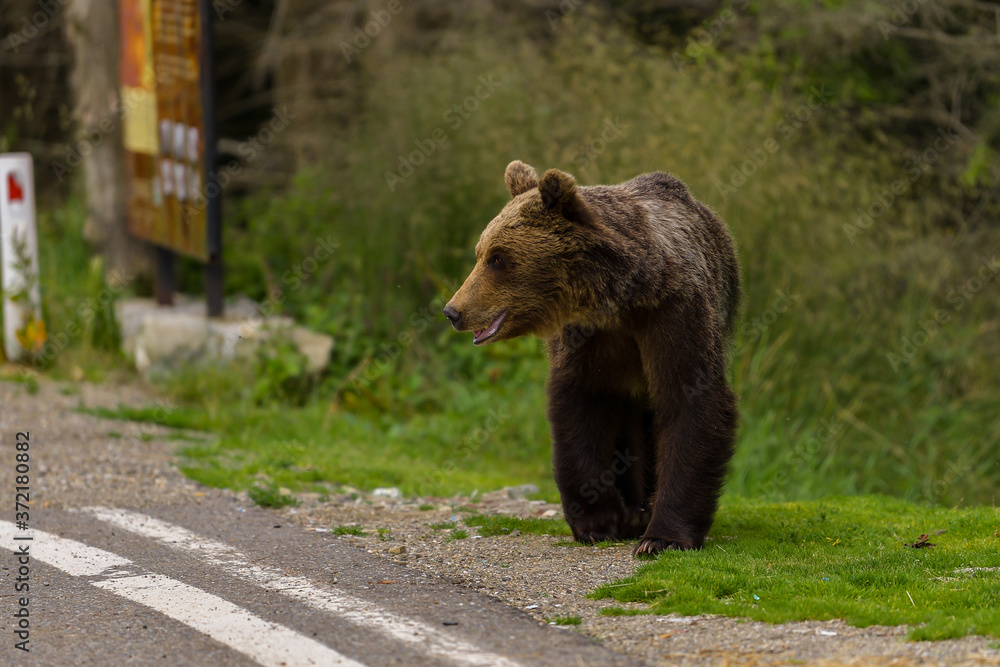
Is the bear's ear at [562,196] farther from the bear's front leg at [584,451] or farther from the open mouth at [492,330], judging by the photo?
the bear's front leg at [584,451]

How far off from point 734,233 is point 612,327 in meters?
4.24

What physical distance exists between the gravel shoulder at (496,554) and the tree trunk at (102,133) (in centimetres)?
281

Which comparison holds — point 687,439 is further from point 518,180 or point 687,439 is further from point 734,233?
point 734,233

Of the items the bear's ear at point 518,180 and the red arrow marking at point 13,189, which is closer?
the bear's ear at point 518,180

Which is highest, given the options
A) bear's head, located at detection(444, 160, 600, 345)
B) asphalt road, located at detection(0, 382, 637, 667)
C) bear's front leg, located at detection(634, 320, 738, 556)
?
bear's head, located at detection(444, 160, 600, 345)

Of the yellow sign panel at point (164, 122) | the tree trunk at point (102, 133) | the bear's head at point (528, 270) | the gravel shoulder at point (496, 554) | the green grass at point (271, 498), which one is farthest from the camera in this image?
the tree trunk at point (102, 133)

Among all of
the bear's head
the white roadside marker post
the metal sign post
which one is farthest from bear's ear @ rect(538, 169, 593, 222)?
the white roadside marker post

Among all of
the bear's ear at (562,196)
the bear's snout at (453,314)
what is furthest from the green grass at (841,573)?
the bear's ear at (562,196)

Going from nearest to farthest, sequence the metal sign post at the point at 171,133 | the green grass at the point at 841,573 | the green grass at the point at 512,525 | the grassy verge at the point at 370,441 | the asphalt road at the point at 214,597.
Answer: the asphalt road at the point at 214,597 → the green grass at the point at 841,573 → the green grass at the point at 512,525 → the grassy verge at the point at 370,441 → the metal sign post at the point at 171,133

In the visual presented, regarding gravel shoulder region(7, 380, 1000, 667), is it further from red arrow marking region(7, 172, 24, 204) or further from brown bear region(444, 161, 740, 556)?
red arrow marking region(7, 172, 24, 204)

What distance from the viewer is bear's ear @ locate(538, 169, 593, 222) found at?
14.6 feet

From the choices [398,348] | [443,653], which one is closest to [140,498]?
[443,653]

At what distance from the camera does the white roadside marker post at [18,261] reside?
9195 mm

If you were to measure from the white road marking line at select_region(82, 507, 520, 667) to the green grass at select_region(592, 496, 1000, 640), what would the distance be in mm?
746
